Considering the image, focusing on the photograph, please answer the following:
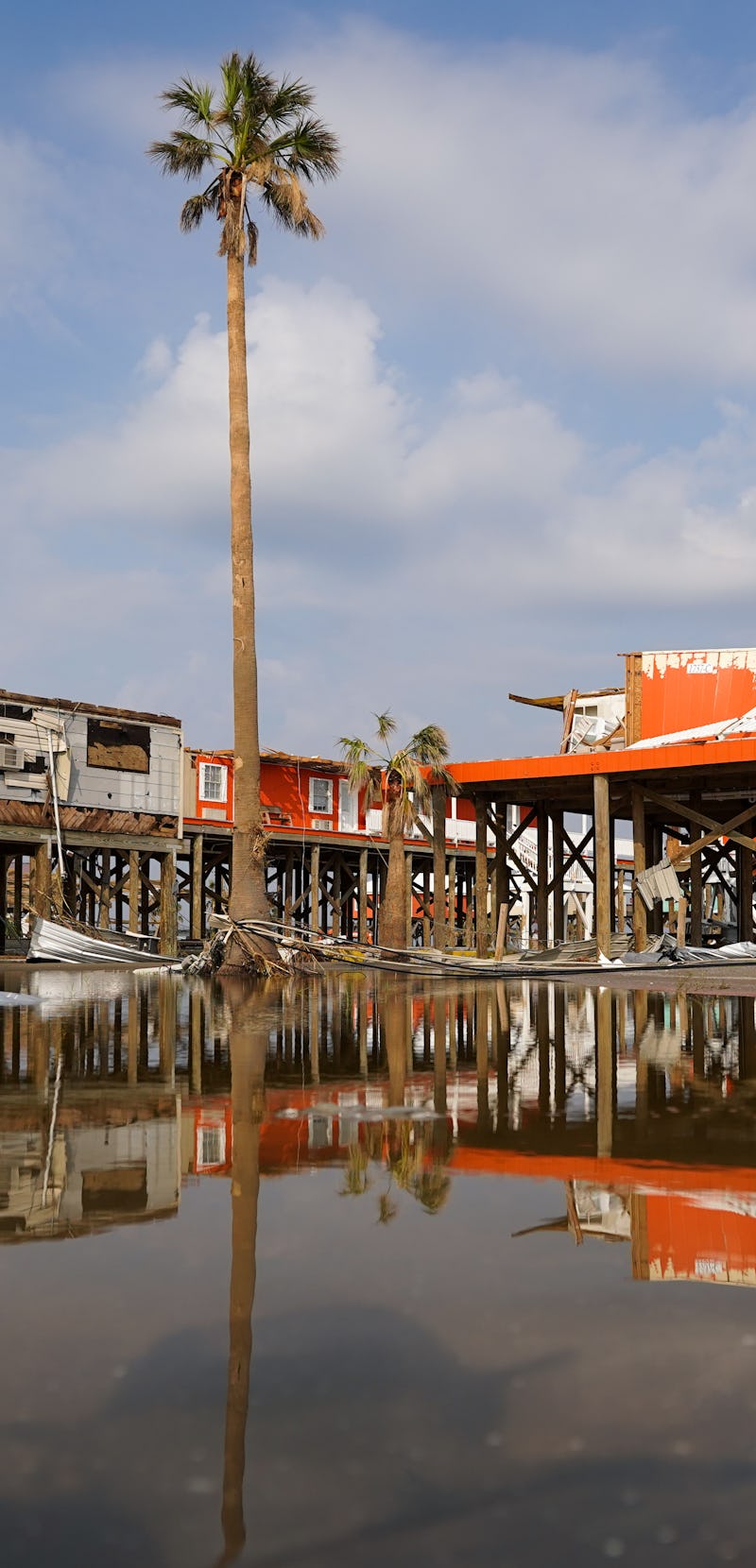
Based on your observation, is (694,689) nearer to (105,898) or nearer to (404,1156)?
(105,898)

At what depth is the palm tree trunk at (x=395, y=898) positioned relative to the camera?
34.9 meters

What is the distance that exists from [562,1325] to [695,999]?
45.6ft

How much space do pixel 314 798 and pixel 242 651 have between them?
25586 millimetres

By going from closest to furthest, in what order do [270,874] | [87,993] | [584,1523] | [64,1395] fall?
[584,1523]
[64,1395]
[87,993]
[270,874]

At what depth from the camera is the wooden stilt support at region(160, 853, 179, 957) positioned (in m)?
38.2

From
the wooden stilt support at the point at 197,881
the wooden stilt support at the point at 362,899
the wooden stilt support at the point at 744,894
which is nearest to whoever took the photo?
the wooden stilt support at the point at 744,894

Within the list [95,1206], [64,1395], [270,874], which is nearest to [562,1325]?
[64,1395]

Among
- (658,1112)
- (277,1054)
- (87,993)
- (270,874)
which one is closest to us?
(658,1112)

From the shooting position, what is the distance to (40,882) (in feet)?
120

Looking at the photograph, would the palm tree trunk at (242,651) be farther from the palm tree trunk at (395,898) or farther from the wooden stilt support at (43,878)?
the wooden stilt support at (43,878)

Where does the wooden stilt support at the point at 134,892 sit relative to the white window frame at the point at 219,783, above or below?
below

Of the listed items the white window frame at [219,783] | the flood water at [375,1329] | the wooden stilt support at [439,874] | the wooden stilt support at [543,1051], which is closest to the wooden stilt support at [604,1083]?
the flood water at [375,1329]

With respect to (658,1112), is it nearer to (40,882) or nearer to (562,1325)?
(562,1325)

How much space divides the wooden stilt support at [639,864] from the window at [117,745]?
18.4 metres
